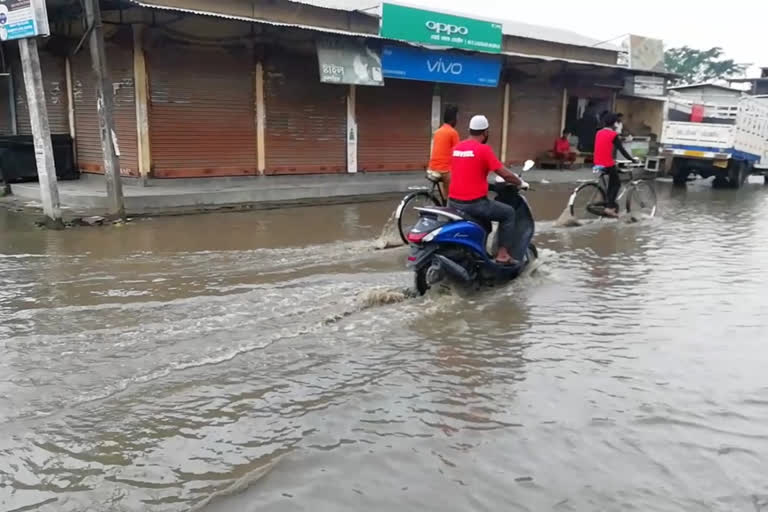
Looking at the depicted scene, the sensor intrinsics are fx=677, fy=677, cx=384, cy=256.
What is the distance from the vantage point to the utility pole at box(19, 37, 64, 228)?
387 inches

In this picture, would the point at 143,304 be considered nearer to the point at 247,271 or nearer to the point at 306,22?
the point at 247,271

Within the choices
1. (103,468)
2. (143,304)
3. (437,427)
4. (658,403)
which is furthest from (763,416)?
(143,304)

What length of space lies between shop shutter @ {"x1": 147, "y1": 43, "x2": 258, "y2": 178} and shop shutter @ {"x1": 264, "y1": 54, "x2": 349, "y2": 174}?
1.79ft

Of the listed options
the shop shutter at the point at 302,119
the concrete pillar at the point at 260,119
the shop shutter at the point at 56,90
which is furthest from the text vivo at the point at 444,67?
the shop shutter at the point at 56,90

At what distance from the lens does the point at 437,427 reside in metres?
4.00

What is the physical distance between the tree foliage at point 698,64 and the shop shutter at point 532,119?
3565cm

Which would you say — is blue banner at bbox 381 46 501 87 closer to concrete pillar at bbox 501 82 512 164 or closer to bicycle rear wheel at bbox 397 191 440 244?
concrete pillar at bbox 501 82 512 164

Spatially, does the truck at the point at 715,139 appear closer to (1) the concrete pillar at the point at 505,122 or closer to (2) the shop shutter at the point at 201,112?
(1) the concrete pillar at the point at 505,122

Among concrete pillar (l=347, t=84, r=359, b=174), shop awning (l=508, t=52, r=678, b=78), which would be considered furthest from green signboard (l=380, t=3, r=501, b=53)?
concrete pillar (l=347, t=84, r=359, b=174)

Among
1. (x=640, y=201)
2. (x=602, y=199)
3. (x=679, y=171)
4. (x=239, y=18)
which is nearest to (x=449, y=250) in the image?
(x=602, y=199)

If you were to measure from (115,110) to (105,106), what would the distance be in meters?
3.62

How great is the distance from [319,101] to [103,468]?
13.6 metres

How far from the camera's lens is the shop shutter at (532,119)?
21344 millimetres

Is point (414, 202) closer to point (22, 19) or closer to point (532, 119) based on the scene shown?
point (22, 19)
